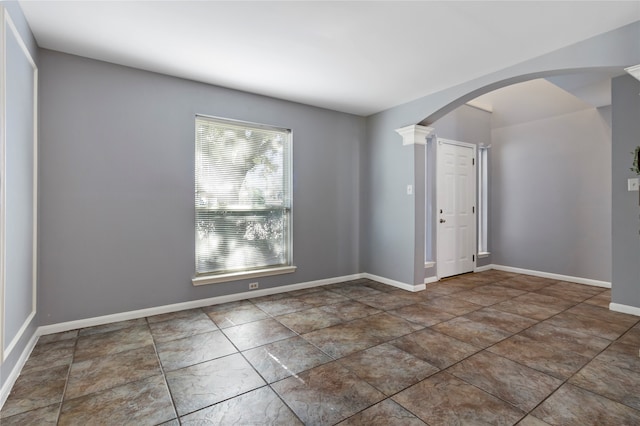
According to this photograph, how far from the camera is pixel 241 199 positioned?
12.4 ft

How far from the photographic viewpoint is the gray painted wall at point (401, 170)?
9.58ft

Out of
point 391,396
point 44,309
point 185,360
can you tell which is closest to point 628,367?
point 391,396

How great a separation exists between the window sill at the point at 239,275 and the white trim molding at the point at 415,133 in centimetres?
231

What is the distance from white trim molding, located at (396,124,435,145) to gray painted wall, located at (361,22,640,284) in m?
0.08

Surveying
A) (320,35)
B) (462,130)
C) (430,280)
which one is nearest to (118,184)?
(320,35)

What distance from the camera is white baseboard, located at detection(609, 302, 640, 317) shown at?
3215 mm

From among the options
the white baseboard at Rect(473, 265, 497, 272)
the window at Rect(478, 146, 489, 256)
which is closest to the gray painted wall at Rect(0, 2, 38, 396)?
the white baseboard at Rect(473, 265, 497, 272)

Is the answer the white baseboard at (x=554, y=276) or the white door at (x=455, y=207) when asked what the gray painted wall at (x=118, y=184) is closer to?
the white door at (x=455, y=207)

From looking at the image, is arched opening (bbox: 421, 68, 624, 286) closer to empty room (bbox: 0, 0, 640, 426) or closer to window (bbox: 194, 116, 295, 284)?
empty room (bbox: 0, 0, 640, 426)

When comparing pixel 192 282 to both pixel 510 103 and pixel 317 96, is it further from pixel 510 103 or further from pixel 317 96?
pixel 510 103

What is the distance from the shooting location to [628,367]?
2.16 metres

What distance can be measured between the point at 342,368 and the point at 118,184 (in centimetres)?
268

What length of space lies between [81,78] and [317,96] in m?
2.45

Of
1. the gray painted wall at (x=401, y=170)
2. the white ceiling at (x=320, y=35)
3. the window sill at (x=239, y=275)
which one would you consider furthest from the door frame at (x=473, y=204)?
the window sill at (x=239, y=275)
